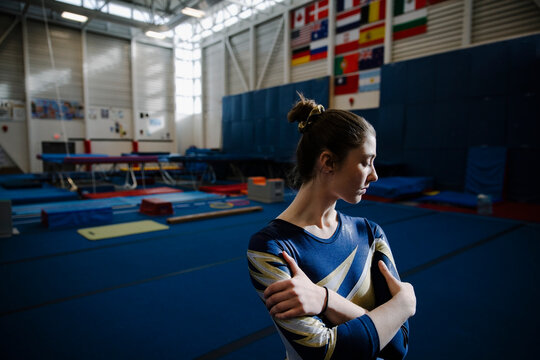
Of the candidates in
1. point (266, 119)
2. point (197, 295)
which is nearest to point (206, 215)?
point (197, 295)

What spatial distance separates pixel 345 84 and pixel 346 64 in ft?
1.97

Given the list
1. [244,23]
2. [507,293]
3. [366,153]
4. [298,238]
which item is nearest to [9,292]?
[298,238]

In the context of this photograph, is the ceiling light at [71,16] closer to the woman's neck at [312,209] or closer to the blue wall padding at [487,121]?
the blue wall padding at [487,121]

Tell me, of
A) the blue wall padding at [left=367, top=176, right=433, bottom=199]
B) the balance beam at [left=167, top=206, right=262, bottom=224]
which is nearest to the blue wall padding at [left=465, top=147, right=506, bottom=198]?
the blue wall padding at [left=367, top=176, right=433, bottom=199]

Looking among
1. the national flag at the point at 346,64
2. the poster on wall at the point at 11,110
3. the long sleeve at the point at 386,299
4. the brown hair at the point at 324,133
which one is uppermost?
the national flag at the point at 346,64

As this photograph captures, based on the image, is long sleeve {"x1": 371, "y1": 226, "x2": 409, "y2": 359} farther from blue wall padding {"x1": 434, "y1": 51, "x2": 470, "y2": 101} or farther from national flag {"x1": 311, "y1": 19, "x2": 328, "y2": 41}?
national flag {"x1": 311, "y1": 19, "x2": 328, "y2": 41}

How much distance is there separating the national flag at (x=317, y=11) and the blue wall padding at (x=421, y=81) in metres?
3.84

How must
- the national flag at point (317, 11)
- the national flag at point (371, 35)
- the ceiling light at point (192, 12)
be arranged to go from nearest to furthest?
the national flag at point (371, 35), the national flag at point (317, 11), the ceiling light at point (192, 12)

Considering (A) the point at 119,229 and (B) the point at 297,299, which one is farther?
(A) the point at 119,229

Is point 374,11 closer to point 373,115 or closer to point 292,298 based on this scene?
point 373,115

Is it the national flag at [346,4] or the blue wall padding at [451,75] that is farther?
the national flag at [346,4]

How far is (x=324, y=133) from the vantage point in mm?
961

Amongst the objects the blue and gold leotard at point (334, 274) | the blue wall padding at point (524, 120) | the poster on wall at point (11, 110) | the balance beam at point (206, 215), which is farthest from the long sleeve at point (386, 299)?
the poster on wall at point (11, 110)

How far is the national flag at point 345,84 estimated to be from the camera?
980 centimetres
